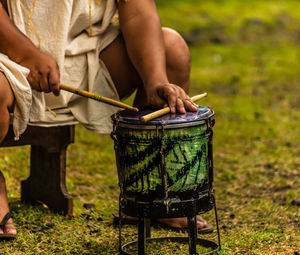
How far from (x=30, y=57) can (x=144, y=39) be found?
62 cm

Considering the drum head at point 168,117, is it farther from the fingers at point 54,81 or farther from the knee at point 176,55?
the knee at point 176,55

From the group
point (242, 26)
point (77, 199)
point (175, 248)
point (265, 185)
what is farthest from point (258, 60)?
point (175, 248)

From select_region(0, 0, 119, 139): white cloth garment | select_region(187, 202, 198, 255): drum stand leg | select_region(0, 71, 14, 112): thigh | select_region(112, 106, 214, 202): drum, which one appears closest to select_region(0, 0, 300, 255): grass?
select_region(187, 202, 198, 255): drum stand leg

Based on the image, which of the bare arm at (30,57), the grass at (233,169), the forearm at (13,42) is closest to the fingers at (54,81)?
the bare arm at (30,57)

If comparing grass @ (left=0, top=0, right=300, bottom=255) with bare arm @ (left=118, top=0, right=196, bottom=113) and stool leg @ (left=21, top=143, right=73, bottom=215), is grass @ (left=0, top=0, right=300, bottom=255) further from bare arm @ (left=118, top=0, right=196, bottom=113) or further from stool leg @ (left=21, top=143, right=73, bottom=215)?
bare arm @ (left=118, top=0, right=196, bottom=113)

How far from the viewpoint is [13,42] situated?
307cm

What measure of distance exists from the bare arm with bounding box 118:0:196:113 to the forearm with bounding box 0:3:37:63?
1.79 ft

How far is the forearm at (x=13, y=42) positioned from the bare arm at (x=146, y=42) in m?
0.55

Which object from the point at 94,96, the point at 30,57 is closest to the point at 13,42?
the point at 30,57

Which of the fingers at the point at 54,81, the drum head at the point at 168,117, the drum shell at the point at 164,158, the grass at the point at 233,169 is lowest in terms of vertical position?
the grass at the point at 233,169

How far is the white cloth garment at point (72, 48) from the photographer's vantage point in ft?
10.6

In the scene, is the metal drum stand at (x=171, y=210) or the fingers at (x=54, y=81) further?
the fingers at (x=54, y=81)

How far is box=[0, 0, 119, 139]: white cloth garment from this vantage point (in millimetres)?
3219

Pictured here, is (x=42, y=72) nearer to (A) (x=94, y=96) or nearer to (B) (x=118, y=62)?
(A) (x=94, y=96)
